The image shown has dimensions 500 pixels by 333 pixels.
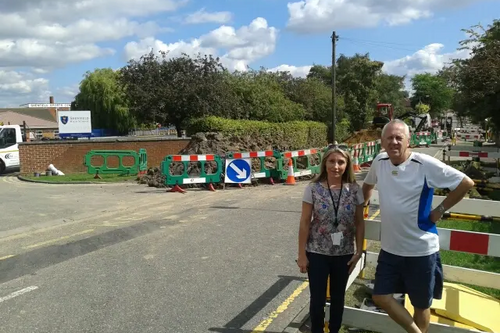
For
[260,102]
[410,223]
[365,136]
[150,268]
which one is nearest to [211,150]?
[150,268]

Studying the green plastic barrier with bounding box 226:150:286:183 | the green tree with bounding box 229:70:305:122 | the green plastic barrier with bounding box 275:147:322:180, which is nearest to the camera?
the green plastic barrier with bounding box 226:150:286:183

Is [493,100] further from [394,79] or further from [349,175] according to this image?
[394,79]

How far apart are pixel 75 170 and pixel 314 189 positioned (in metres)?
19.9

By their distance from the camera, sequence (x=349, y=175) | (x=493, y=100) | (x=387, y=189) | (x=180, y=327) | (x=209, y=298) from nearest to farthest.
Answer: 1. (x=387, y=189)
2. (x=349, y=175)
3. (x=180, y=327)
4. (x=209, y=298)
5. (x=493, y=100)

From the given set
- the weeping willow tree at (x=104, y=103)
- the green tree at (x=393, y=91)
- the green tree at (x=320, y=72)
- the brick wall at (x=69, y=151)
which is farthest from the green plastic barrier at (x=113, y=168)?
the green tree at (x=320, y=72)

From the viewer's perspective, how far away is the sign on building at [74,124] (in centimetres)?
2319

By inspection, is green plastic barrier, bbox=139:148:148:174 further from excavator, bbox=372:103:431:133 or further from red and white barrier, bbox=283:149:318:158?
excavator, bbox=372:103:431:133

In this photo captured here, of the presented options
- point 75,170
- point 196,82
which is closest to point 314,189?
point 75,170

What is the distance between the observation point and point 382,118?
3216 centimetres

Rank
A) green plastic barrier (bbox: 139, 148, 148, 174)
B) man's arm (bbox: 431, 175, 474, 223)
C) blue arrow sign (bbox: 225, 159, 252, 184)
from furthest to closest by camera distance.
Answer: green plastic barrier (bbox: 139, 148, 148, 174), blue arrow sign (bbox: 225, 159, 252, 184), man's arm (bbox: 431, 175, 474, 223)

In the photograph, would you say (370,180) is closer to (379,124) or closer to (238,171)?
(238,171)

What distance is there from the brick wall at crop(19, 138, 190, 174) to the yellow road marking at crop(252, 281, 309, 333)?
687 inches

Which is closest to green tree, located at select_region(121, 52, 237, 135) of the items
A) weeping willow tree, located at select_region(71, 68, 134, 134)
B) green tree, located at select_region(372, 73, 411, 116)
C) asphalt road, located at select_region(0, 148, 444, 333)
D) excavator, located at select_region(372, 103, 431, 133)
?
excavator, located at select_region(372, 103, 431, 133)

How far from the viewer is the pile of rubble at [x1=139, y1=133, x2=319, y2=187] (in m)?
15.0
